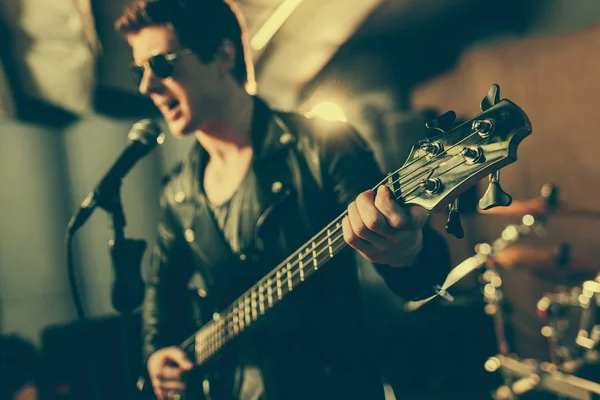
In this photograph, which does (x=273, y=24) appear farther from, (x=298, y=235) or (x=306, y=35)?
(x=298, y=235)

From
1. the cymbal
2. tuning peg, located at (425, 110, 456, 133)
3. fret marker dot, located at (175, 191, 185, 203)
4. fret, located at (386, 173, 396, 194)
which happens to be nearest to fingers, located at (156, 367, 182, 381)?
fret marker dot, located at (175, 191, 185, 203)

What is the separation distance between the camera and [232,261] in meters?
1.19

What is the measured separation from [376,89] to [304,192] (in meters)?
0.36

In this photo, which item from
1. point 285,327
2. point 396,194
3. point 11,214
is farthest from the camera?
point 11,214

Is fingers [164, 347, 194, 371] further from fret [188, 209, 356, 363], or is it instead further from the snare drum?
the snare drum

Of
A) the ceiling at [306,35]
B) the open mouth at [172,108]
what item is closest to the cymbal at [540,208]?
the ceiling at [306,35]

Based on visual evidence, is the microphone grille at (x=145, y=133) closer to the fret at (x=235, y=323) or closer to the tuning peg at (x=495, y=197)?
the fret at (x=235, y=323)

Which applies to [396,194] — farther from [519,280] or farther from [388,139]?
[519,280]

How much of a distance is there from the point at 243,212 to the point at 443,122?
0.63 metres

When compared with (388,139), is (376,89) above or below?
above

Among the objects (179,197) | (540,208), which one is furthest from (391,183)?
(540,208)

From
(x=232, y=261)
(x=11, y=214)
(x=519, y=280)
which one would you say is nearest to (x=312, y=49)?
(x=232, y=261)

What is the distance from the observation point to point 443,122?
2.26ft

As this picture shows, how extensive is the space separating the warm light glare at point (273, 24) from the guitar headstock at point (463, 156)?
Answer: 0.72 m
